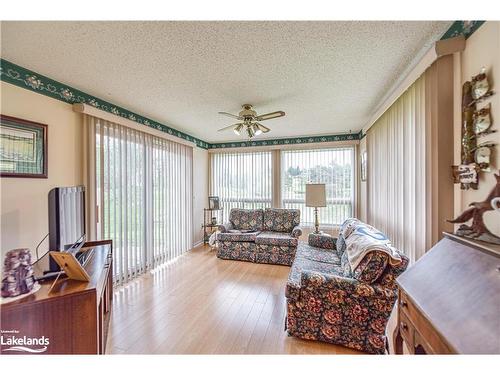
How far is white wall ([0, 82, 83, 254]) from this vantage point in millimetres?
1782

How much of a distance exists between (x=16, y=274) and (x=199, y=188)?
3.82 metres

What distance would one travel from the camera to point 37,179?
77.9 inches

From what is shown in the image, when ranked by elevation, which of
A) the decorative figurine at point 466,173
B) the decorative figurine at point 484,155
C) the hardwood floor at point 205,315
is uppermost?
the decorative figurine at point 484,155

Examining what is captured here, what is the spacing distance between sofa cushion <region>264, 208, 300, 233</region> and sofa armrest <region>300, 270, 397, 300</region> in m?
2.40

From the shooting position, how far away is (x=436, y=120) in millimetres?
1441

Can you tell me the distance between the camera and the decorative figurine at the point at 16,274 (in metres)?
1.08

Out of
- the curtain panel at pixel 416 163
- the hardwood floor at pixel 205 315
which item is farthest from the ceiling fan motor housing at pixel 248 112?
the hardwood floor at pixel 205 315

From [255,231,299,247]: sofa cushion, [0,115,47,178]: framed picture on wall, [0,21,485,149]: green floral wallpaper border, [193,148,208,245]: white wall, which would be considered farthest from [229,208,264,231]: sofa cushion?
[0,115,47,178]: framed picture on wall

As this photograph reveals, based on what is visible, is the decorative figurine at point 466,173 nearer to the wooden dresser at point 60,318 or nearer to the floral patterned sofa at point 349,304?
the floral patterned sofa at point 349,304

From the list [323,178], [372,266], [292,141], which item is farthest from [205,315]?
[292,141]

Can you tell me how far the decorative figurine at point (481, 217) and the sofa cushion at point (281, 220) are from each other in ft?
10.1

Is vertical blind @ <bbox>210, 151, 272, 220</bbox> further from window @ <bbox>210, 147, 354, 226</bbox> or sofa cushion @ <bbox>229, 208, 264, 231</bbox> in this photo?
sofa cushion @ <bbox>229, 208, 264, 231</bbox>
